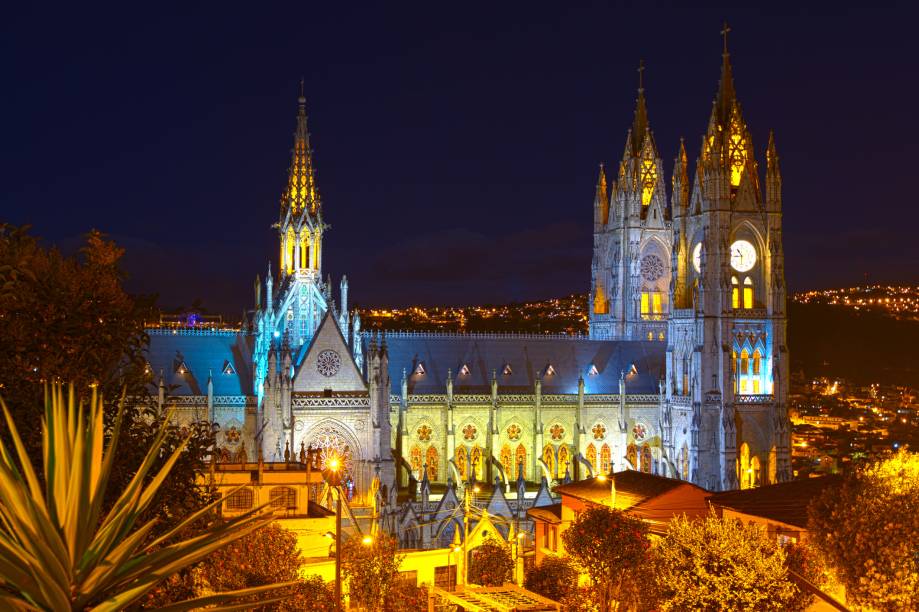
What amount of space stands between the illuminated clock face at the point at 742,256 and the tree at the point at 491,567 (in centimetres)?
4187

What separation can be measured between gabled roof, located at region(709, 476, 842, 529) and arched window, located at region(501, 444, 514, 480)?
109 feet

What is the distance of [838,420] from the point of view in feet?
430

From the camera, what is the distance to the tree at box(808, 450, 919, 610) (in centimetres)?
3478

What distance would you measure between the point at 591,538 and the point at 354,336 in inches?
1570

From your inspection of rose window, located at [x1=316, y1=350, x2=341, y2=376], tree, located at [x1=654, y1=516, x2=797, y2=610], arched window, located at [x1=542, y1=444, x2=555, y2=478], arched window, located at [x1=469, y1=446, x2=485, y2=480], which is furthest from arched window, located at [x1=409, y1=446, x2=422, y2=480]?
tree, located at [x1=654, y1=516, x2=797, y2=610]

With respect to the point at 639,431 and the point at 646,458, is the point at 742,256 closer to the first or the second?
the point at 639,431

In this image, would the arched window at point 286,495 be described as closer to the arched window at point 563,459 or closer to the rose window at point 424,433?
the rose window at point 424,433

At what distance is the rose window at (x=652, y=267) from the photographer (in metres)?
95.7

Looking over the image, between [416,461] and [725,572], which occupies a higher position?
[416,461]

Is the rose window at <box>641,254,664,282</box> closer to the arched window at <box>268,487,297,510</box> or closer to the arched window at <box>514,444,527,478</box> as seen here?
the arched window at <box>514,444,527,478</box>

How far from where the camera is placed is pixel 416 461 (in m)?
82.8

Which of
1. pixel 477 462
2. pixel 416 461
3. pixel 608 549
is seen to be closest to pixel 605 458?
pixel 477 462

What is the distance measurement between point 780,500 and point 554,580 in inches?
445

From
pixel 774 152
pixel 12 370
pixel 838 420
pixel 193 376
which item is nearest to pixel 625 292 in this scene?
pixel 774 152
